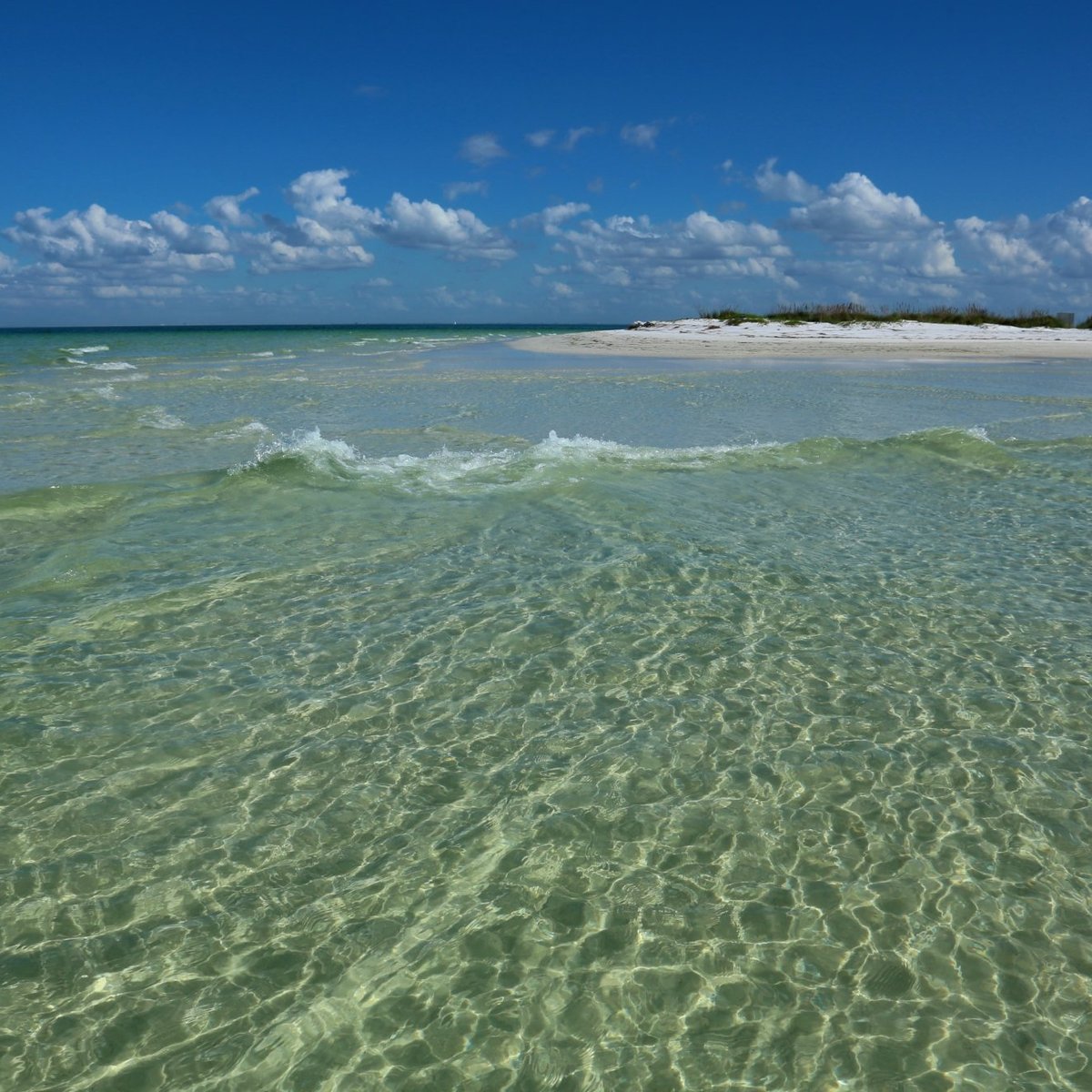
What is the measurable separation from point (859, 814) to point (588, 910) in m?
1.73

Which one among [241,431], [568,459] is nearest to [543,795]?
[568,459]

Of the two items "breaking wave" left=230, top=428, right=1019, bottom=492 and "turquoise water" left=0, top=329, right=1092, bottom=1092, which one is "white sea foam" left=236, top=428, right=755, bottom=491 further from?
"turquoise water" left=0, top=329, right=1092, bottom=1092

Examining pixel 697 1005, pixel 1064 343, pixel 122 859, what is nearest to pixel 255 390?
pixel 122 859

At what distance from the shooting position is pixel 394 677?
636 centimetres

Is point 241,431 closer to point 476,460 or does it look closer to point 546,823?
point 476,460

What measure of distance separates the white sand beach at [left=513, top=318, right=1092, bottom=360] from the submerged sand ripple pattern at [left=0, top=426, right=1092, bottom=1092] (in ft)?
131

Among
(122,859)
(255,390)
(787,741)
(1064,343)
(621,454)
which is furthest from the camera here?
(1064,343)

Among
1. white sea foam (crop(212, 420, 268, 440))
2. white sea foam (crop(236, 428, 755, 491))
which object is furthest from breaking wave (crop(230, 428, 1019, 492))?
white sea foam (crop(212, 420, 268, 440))

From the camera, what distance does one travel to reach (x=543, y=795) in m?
4.92

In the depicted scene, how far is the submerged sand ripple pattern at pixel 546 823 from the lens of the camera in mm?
3400

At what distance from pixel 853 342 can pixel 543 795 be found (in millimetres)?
55385

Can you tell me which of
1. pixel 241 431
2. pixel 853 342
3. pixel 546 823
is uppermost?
pixel 853 342

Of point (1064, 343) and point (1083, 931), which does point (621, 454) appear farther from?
point (1064, 343)

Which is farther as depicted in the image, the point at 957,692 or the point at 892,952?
the point at 957,692
